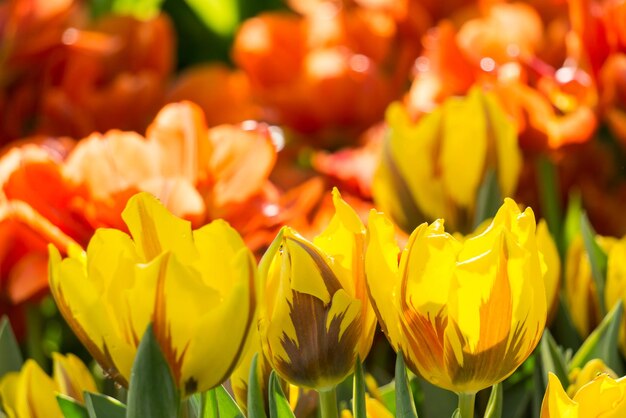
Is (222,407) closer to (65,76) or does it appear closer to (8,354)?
(8,354)

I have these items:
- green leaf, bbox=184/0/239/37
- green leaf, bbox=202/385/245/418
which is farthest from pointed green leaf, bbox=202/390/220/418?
green leaf, bbox=184/0/239/37

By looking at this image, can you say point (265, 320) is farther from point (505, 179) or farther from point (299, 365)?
point (505, 179)

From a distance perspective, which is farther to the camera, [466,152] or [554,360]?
[466,152]

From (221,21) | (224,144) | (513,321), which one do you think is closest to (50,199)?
(224,144)

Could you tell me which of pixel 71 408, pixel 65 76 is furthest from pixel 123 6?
pixel 71 408

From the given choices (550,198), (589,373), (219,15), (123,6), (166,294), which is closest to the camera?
(166,294)

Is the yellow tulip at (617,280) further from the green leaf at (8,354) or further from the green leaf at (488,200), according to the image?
the green leaf at (8,354)
